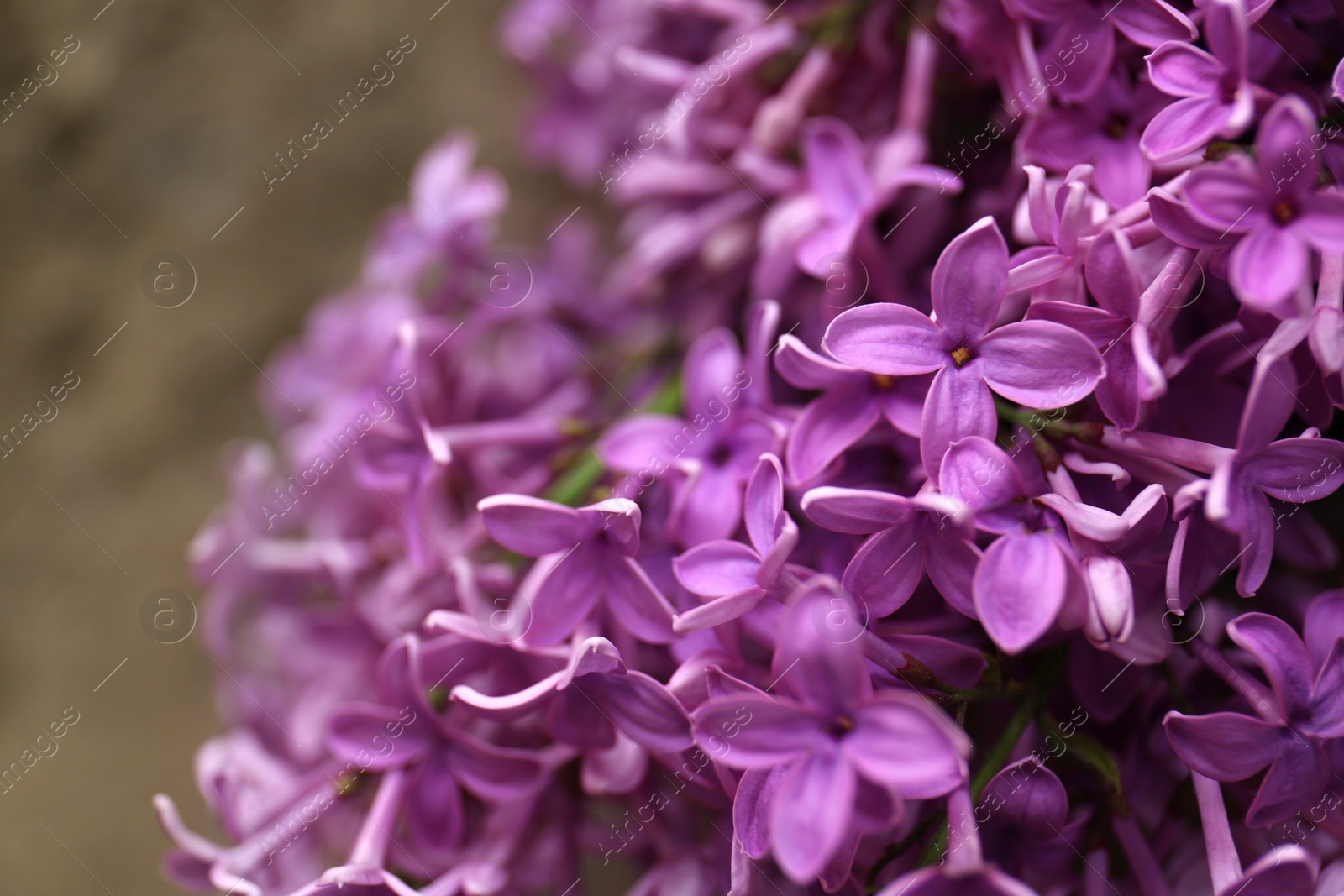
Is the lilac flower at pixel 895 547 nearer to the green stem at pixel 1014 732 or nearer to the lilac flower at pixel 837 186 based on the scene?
the green stem at pixel 1014 732

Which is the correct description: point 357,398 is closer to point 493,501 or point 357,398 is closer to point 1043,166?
point 493,501

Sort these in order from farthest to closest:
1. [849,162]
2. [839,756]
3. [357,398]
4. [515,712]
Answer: [357,398]
[849,162]
[515,712]
[839,756]

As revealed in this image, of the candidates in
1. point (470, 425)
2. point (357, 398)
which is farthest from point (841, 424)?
point (357, 398)

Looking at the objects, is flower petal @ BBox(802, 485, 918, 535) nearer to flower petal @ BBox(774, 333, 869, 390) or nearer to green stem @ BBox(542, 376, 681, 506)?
flower petal @ BBox(774, 333, 869, 390)

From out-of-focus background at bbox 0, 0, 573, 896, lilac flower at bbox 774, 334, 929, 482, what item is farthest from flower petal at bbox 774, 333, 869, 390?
out-of-focus background at bbox 0, 0, 573, 896

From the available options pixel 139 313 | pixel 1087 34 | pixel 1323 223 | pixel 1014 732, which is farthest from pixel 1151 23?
pixel 139 313

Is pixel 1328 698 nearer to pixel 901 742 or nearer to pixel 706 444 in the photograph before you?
pixel 901 742
